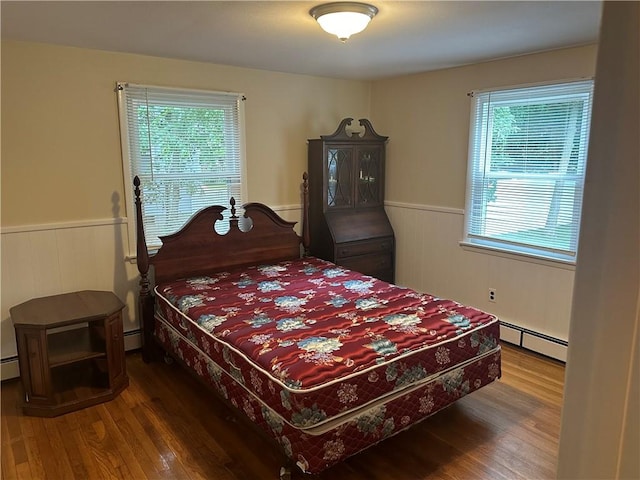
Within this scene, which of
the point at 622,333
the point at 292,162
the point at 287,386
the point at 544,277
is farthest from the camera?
the point at 292,162

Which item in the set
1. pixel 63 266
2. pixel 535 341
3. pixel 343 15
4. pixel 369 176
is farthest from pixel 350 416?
pixel 369 176

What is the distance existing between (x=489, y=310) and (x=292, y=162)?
2183 millimetres

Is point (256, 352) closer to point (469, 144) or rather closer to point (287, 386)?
point (287, 386)

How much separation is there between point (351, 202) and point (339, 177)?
28cm

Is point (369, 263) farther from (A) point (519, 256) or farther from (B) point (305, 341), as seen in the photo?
(B) point (305, 341)

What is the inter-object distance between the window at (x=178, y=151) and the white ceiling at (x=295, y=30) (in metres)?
0.34

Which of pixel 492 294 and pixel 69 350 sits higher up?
pixel 492 294

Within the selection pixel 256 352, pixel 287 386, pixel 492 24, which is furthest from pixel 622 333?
pixel 492 24

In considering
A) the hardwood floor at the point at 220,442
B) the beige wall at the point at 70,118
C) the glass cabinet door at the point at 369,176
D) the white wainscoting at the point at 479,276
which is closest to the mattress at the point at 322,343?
the hardwood floor at the point at 220,442

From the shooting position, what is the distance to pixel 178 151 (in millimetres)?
3607

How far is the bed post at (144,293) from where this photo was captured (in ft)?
10.7

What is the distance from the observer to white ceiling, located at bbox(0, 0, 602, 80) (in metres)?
2.26

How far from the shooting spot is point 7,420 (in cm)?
268

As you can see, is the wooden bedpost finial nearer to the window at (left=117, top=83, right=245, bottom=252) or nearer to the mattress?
the window at (left=117, top=83, right=245, bottom=252)
